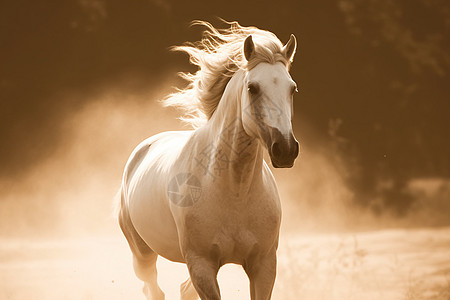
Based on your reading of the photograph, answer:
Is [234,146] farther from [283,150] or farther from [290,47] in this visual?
[290,47]

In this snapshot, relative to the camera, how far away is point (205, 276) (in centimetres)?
527

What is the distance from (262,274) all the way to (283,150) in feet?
3.91

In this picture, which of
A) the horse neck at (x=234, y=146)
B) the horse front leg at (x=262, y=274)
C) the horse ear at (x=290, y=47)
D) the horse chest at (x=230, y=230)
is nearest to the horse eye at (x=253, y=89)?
the horse neck at (x=234, y=146)

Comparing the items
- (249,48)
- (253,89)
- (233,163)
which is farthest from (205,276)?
(249,48)

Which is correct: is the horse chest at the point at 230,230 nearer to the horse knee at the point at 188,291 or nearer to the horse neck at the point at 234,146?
the horse neck at the point at 234,146

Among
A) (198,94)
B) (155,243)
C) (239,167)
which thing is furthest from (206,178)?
(155,243)

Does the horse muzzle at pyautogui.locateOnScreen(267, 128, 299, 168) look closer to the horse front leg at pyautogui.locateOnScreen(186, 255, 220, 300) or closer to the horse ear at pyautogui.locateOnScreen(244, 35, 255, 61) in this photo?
the horse ear at pyautogui.locateOnScreen(244, 35, 255, 61)

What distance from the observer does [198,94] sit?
5703 mm

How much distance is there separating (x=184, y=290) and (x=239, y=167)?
2.25 metres

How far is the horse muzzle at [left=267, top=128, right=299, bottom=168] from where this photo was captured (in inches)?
181

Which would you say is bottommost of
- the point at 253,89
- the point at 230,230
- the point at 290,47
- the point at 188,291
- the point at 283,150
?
the point at 230,230

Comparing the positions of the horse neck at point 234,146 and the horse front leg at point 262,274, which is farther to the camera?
the horse front leg at point 262,274

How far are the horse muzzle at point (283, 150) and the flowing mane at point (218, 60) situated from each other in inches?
26.1

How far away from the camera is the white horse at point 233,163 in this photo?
15.9 ft
